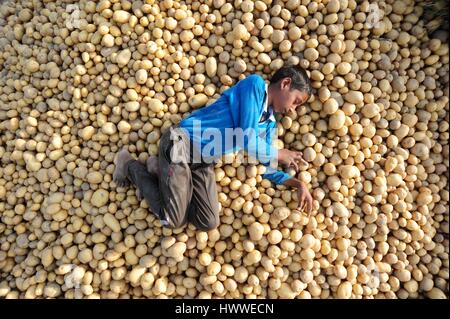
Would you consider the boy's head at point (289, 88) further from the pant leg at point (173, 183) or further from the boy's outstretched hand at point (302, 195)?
the pant leg at point (173, 183)

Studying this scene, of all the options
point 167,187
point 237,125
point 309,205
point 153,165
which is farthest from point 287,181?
point 153,165

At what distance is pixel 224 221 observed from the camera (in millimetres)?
2412

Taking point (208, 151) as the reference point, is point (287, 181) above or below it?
below

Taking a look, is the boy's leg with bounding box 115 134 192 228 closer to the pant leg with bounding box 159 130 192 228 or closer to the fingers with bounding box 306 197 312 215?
the pant leg with bounding box 159 130 192 228

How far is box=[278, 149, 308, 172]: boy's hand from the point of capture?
93.7 inches

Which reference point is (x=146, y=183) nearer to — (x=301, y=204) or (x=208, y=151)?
(x=208, y=151)

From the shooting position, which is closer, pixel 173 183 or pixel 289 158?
pixel 173 183

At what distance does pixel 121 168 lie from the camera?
2354 millimetres

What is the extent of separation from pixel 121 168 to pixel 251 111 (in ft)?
2.94

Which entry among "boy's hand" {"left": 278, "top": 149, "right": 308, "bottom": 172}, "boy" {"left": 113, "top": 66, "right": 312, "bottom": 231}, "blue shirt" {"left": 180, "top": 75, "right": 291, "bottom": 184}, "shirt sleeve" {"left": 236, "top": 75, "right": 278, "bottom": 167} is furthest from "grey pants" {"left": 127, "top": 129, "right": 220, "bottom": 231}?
"boy's hand" {"left": 278, "top": 149, "right": 308, "bottom": 172}

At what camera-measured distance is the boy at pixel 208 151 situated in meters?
2.22

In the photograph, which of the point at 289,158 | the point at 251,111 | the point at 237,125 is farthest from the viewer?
the point at 289,158

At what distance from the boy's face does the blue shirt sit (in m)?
0.09

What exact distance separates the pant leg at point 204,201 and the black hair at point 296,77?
2.38ft
